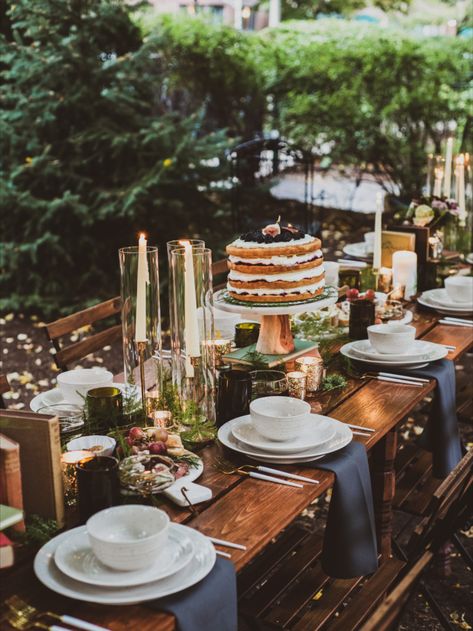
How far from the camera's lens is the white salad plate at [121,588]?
1686 millimetres

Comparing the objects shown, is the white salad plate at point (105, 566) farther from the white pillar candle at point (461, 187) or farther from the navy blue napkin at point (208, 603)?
the white pillar candle at point (461, 187)

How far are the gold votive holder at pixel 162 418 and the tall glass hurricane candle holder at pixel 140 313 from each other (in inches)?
5.6

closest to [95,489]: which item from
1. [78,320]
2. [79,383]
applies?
[79,383]

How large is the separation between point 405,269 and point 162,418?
192 centimetres

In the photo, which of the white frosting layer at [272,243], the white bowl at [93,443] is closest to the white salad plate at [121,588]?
the white bowl at [93,443]

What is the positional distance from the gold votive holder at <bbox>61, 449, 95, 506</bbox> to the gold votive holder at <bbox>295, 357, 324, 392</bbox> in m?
0.90

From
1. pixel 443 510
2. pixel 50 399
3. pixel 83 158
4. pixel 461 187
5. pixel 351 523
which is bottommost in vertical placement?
pixel 351 523

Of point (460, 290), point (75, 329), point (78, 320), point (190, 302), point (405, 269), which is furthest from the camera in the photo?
point (405, 269)

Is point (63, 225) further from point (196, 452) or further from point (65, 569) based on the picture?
point (65, 569)

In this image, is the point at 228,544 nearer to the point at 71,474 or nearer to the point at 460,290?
the point at 71,474

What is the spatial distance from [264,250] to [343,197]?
27.4 feet

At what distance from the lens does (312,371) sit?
286 cm

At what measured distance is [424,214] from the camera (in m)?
4.51

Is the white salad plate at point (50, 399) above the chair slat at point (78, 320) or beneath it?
beneath
